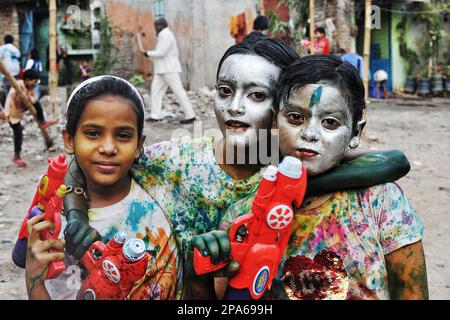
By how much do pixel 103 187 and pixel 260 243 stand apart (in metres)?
0.64

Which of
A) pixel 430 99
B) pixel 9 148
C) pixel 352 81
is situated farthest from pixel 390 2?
pixel 352 81

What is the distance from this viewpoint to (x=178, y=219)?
2.31 meters

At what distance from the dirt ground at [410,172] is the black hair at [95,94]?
1.03ft

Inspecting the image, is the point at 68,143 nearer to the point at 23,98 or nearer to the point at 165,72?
the point at 23,98

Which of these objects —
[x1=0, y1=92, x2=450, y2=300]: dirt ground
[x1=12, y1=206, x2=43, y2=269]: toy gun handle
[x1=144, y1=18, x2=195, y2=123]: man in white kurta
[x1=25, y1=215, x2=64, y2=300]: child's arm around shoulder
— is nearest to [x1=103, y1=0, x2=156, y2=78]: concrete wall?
[x1=0, y1=92, x2=450, y2=300]: dirt ground

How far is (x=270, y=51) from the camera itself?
7.07 ft

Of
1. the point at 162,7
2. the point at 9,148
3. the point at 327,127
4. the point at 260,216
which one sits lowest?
the point at 9,148

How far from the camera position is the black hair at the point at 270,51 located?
7.06ft

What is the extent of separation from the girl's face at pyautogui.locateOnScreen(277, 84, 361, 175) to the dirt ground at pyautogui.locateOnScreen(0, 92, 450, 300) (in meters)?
0.71

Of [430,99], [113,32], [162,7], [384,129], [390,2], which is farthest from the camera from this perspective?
[390,2]

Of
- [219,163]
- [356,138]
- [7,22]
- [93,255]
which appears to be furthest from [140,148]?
[7,22]

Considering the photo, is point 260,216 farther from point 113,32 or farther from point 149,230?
point 113,32

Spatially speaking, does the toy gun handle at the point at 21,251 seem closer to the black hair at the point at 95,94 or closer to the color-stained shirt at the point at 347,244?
the black hair at the point at 95,94

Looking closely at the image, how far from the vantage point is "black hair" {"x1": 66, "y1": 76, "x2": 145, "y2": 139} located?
2141mm
